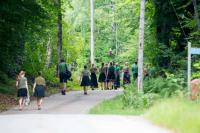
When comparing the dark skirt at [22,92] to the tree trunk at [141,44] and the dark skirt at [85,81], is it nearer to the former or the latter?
the tree trunk at [141,44]

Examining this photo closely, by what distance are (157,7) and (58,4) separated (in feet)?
21.5

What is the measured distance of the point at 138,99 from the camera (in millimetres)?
24109

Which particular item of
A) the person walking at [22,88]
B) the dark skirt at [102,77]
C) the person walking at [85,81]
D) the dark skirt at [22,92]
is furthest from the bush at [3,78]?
the dark skirt at [22,92]

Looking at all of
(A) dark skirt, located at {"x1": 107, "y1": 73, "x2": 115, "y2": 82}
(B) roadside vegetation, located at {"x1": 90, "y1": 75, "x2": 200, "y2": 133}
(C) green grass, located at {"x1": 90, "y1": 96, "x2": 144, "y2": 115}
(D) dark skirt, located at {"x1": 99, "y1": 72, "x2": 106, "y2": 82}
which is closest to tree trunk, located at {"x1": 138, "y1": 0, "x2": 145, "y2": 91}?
(B) roadside vegetation, located at {"x1": 90, "y1": 75, "x2": 200, "y2": 133}

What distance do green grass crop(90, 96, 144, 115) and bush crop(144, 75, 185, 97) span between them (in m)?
1.48

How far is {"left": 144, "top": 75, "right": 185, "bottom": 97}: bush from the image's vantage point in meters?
24.8

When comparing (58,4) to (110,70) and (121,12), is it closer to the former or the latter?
(110,70)

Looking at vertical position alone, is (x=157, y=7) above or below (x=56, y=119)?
above

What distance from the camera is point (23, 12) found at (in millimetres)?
33094

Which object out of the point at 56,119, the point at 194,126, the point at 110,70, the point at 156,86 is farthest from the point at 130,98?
the point at 110,70

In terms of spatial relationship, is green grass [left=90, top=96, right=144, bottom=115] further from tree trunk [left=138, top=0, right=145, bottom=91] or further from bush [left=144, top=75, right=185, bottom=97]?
bush [left=144, top=75, right=185, bottom=97]

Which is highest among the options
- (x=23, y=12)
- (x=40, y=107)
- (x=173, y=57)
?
(x=23, y=12)

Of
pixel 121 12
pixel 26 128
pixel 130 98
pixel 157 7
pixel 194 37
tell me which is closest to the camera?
pixel 26 128

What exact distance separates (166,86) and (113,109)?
2.54m
